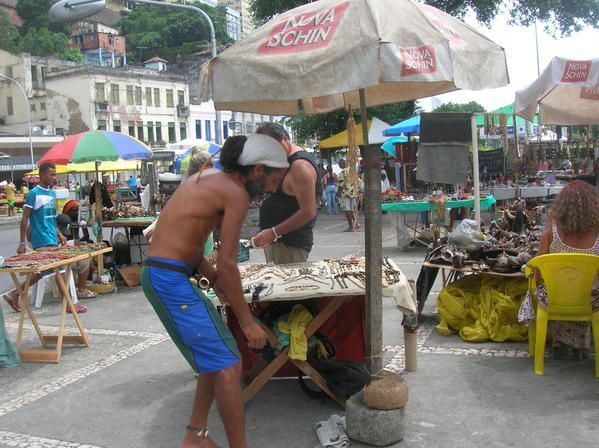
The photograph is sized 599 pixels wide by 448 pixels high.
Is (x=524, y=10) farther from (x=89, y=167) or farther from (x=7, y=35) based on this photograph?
(x=7, y=35)

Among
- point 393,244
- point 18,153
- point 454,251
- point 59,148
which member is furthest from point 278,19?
point 18,153

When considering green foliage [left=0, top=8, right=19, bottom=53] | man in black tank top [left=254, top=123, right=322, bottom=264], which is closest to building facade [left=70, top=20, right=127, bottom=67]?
green foliage [left=0, top=8, right=19, bottom=53]

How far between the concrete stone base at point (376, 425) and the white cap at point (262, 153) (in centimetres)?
148

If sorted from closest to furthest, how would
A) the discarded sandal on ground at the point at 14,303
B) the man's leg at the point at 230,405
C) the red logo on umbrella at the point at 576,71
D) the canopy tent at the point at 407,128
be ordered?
the man's leg at the point at 230,405, the red logo on umbrella at the point at 576,71, the discarded sandal on ground at the point at 14,303, the canopy tent at the point at 407,128

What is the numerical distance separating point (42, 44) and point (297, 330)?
258ft

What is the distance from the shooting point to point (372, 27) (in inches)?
119

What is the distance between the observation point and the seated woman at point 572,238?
4.48m

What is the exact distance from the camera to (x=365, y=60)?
117 inches

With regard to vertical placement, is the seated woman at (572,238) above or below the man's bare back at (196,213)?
below

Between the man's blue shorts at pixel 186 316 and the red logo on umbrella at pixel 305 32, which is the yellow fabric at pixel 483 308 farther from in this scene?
the red logo on umbrella at pixel 305 32

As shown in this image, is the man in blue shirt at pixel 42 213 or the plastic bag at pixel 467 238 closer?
the plastic bag at pixel 467 238

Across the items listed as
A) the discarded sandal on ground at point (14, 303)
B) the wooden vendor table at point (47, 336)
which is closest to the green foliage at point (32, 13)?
the discarded sandal on ground at point (14, 303)

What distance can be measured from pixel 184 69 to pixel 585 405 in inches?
2832

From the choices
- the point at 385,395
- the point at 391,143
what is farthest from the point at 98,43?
the point at 385,395
